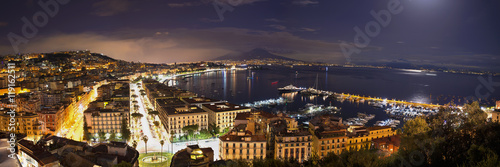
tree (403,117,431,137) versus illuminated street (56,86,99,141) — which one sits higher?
tree (403,117,431,137)

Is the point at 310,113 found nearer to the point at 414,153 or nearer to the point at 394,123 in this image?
the point at 394,123

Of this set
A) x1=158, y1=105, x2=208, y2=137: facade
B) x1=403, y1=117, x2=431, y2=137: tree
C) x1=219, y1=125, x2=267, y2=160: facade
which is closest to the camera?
x1=219, y1=125, x2=267, y2=160: facade

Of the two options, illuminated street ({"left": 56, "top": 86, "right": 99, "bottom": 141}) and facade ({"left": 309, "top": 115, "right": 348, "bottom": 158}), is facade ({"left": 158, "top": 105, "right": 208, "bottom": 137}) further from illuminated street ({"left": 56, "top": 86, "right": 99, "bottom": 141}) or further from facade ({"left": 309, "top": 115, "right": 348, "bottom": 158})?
facade ({"left": 309, "top": 115, "right": 348, "bottom": 158})

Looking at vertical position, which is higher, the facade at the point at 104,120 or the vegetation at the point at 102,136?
the facade at the point at 104,120

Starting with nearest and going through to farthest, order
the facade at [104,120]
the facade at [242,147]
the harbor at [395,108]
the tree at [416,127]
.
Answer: the facade at [242,147] → the tree at [416,127] → the facade at [104,120] → the harbor at [395,108]

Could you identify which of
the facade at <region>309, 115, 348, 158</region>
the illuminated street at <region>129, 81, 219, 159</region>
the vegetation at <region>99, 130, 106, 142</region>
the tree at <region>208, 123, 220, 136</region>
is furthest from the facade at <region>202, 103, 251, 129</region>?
the facade at <region>309, 115, 348, 158</region>

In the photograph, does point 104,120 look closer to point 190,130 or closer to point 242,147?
point 190,130

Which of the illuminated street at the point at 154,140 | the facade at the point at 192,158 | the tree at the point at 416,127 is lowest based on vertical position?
the illuminated street at the point at 154,140

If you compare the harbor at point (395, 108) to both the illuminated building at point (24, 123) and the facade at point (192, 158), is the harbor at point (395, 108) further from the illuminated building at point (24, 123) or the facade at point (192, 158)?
the illuminated building at point (24, 123)

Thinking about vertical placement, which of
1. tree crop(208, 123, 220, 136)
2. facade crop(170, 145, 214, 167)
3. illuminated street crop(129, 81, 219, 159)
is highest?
facade crop(170, 145, 214, 167)

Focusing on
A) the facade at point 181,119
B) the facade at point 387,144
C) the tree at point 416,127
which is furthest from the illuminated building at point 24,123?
the tree at point 416,127

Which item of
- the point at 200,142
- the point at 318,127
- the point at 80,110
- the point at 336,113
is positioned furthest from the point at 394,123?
the point at 80,110
